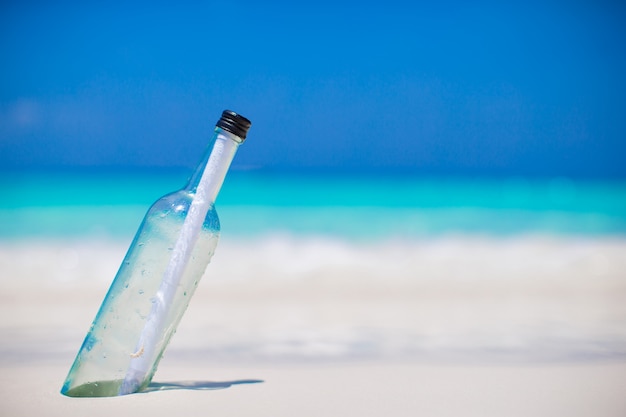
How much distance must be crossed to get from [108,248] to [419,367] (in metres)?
4.56

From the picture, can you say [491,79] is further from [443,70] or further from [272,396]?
[272,396]

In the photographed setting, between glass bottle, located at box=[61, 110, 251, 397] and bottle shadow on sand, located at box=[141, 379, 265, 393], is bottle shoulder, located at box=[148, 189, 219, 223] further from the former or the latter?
bottle shadow on sand, located at box=[141, 379, 265, 393]

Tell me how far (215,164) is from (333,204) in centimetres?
670

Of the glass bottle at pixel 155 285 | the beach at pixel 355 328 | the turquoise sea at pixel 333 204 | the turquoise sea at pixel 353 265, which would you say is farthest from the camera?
the turquoise sea at pixel 333 204

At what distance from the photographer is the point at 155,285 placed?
1929 millimetres

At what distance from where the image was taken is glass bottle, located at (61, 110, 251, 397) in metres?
1.90

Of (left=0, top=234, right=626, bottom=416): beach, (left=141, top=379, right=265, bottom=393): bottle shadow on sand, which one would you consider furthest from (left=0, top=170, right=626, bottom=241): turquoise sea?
(left=141, top=379, right=265, bottom=393): bottle shadow on sand

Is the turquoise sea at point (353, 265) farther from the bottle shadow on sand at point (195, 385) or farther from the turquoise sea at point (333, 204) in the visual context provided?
the bottle shadow on sand at point (195, 385)

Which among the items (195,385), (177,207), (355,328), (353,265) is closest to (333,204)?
(353,265)

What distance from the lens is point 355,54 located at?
7.91 metres

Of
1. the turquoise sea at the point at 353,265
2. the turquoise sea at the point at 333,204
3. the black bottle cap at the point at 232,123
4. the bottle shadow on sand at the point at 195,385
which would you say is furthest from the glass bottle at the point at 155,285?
the turquoise sea at the point at 333,204

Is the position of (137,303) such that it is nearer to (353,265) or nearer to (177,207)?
(177,207)

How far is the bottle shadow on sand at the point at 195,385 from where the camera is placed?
6.86ft

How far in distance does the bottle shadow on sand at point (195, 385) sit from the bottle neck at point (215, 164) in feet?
1.81
